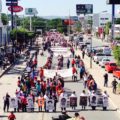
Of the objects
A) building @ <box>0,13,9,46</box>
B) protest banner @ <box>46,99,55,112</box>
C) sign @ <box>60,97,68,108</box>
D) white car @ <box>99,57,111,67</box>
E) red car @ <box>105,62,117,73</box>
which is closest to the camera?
protest banner @ <box>46,99,55,112</box>

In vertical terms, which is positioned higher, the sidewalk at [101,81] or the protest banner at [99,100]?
the protest banner at [99,100]

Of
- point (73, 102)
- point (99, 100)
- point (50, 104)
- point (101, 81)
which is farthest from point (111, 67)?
point (50, 104)

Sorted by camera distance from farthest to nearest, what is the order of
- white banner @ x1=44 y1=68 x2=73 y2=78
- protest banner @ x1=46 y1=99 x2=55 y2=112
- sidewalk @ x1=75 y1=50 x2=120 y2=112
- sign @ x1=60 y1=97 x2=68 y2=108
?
white banner @ x1=44 y1=68 x2=73 y2=78 < sidewalk @ x1=75 y1=50 x2=120 y2=112 < sign @ x1=60 y1=97 x2=68 y2=108 < protest banner @ x1=46 y1=99 x2=55 y2=112

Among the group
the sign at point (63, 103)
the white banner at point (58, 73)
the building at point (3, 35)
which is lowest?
the building at point (3, 35)

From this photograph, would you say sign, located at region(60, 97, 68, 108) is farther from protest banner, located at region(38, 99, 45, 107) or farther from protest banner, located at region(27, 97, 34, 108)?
protest banner, located at region(27, 97, 34, 108)

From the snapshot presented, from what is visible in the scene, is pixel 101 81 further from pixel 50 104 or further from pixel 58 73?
pixel 50 104

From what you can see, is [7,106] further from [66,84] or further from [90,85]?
[66,84]

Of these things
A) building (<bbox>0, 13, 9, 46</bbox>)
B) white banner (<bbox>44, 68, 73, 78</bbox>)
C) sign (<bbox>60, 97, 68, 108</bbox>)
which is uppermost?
sign (<bbox>60, 97, 68, 108</bbox>)

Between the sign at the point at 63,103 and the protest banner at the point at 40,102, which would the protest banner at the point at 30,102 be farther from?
the sign at the point at 63,103

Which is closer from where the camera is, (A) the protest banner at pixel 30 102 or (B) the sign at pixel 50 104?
(B) the sign at pixel 50 104

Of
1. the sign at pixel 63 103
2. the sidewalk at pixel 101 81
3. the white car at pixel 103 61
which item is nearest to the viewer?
the sign at pixel 63 103

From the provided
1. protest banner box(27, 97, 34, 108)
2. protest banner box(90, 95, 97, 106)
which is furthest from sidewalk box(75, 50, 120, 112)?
protest banner box(27, 97, 34, 108)

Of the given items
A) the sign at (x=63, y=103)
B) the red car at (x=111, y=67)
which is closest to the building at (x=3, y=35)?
the red car at (x=111, y=67)

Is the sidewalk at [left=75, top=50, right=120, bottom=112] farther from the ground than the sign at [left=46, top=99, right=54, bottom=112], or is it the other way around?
the sign at [left=46, top=99, right=54, bottom=112]
